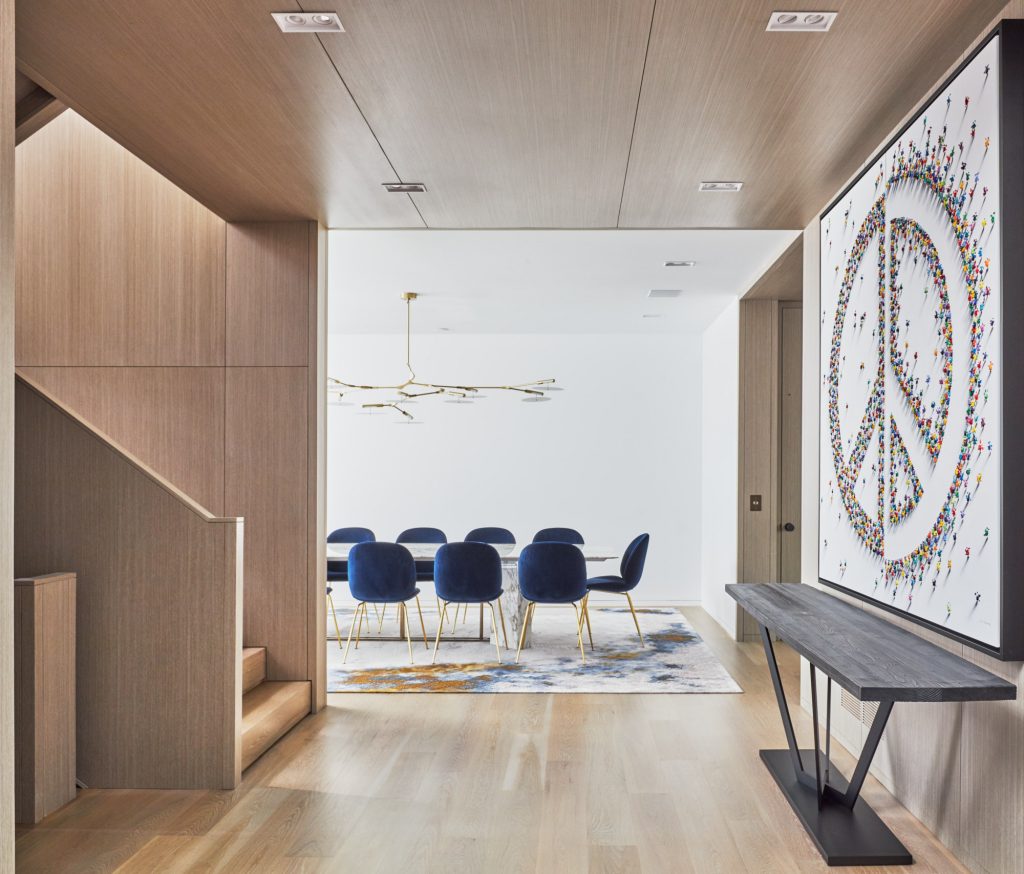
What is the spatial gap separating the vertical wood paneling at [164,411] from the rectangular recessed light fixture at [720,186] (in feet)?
8.82

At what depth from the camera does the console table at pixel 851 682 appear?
2338 mm

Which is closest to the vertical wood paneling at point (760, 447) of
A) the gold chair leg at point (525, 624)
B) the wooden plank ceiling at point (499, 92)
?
the gold chair leg at point (525, 624)

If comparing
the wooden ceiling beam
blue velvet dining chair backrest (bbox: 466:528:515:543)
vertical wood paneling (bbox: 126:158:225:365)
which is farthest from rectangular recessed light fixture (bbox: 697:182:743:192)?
blue velvet dining chair backrest (bbox: 466:528:515:543)

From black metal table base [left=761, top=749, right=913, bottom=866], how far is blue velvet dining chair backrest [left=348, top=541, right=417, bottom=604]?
Answer: 9.92 ft

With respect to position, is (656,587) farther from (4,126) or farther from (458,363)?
(4,126)

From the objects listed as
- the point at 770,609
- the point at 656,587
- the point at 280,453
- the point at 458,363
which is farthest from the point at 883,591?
the point at 458,363

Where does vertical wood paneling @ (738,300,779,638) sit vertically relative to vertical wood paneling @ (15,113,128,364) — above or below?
below

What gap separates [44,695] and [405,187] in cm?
268

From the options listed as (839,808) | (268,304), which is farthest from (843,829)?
(268,304)

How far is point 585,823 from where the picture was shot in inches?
128

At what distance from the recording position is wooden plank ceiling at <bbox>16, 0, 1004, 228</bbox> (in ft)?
8.63

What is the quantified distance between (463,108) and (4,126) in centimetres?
159

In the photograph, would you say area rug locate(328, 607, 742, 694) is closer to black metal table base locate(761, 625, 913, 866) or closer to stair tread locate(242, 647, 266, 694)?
stair tread locate(242, 647, 266, 694)

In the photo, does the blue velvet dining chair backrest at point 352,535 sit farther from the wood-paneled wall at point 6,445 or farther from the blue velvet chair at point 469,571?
the wood-paneled wall at point 6,445
